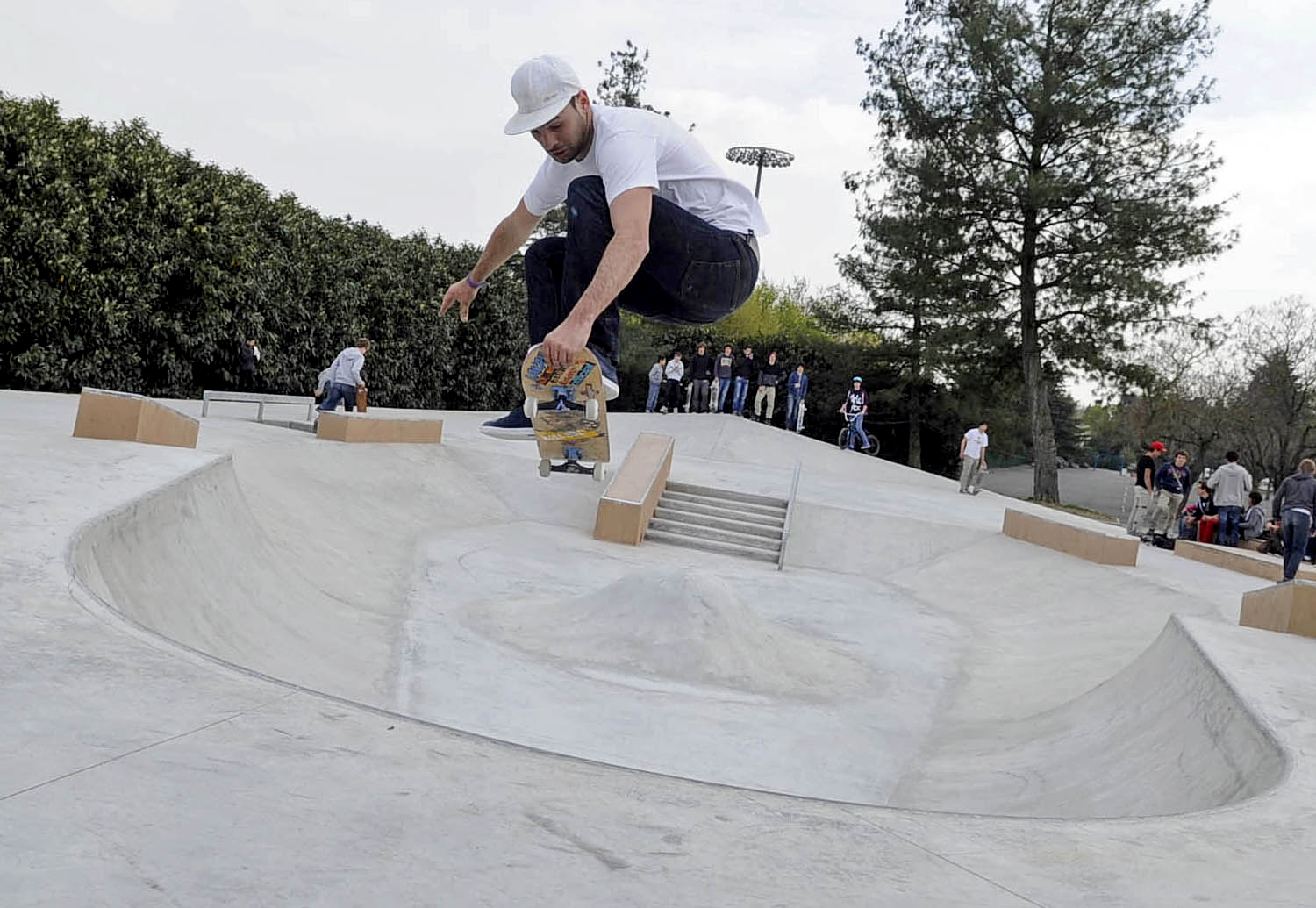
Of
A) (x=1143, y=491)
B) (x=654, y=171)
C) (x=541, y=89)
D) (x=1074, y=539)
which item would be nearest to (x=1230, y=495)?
(x=1143, y=491)

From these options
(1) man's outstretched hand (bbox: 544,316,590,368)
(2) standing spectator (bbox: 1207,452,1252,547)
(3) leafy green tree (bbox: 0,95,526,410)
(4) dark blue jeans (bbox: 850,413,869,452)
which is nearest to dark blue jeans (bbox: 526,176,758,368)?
(1) man's outstretched hand (bbox: 544,316,590,368)

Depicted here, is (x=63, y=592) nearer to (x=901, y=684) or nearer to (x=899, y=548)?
(x=901, y=684)

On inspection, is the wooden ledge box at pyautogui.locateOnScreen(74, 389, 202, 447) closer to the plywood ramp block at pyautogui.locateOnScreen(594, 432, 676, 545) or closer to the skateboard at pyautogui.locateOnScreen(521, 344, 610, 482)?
the skateboard at pyautogui.locateOnScreen(521, 344, 610, 482)

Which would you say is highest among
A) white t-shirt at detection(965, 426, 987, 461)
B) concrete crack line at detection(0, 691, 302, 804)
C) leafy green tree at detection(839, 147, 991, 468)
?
leafy green tree at detection(839, 147, 991, 468)

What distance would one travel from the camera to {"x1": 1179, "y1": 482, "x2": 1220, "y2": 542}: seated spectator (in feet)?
55.5

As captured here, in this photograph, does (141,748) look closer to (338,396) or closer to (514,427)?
(514,427)

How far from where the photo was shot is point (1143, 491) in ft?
58.4

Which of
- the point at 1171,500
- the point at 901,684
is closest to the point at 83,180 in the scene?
the point at 901,684

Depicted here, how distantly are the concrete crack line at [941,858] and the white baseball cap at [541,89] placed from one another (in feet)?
8.55

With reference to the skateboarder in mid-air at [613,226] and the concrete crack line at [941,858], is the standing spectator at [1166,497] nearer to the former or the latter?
the skateboarder in mid-air at [613,226]

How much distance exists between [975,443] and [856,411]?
433cm

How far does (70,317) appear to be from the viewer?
582 inches

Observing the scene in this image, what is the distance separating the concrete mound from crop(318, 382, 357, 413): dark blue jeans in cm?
876

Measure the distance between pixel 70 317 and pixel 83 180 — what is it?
6.64 ft
